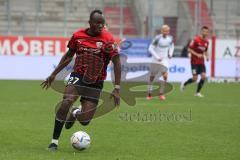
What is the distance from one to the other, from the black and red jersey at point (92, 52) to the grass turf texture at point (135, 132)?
126 centimetres

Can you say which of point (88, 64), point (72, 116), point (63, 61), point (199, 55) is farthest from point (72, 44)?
point (199, 55)

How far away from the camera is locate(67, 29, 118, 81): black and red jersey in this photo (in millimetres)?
11062

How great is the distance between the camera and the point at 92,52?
11109 millimetres

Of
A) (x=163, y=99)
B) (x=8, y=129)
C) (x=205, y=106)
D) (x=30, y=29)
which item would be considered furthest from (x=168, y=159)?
(x=30, y=29)

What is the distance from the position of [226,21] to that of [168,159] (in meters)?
28.9

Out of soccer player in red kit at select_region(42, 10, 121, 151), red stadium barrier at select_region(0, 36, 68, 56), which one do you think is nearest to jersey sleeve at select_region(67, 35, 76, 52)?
soccer player in red kit at select_region(42, 10, 121, 151)

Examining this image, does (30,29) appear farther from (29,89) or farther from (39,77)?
(29,89)

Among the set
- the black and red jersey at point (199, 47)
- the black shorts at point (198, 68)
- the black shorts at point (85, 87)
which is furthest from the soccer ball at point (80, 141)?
the black shorts at point (198, 68)

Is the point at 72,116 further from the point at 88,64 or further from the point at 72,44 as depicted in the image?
the point at 72,44

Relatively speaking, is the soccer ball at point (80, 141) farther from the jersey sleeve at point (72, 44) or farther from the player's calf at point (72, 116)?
the jersey sleeve at point (72, 44)

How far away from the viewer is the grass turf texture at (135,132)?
34.5 feet

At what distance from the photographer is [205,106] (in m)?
20.0

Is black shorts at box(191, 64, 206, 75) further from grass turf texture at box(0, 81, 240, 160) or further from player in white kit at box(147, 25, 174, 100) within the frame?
grass turf texture at box(0, 81, 240, 160)

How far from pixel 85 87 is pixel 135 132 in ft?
8.37
